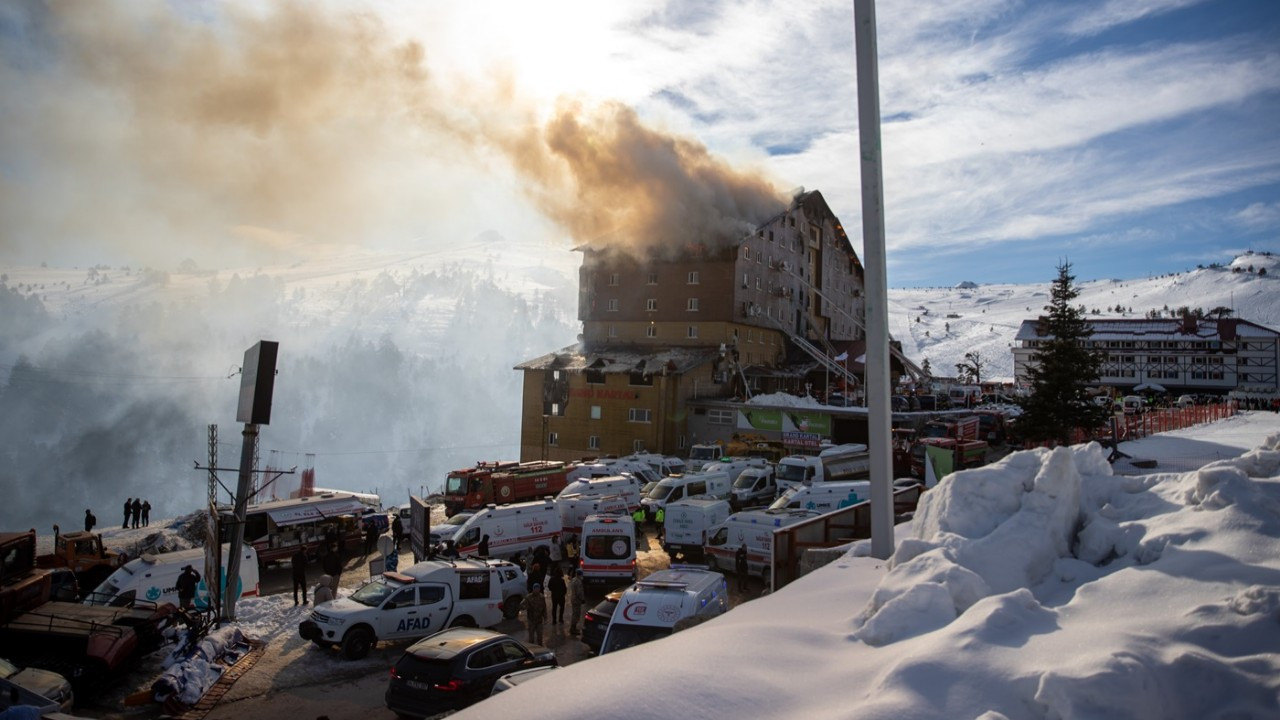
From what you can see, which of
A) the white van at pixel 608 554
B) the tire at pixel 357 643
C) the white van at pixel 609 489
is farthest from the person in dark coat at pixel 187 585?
the white van at pixel 609 489

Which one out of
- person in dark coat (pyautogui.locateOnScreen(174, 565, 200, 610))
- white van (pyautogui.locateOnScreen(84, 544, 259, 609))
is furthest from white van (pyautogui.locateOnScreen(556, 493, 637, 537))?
person in dark coat (pyautogui.locateOnScreen(174, 565, 200, 610))

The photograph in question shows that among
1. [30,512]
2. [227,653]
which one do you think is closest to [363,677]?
[227,653]

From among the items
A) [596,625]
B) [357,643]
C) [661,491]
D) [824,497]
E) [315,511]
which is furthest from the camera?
[661,491]

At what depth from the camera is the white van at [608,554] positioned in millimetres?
18000

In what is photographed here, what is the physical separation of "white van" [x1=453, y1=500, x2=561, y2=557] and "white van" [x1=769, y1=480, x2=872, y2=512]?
22.1 feet

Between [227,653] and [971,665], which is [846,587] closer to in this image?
[971,665]

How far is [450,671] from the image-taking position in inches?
401

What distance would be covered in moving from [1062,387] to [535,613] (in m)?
27.8

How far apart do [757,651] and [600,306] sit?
4708 centimetres

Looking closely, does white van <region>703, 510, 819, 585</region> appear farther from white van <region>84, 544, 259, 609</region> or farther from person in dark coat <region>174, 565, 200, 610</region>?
person in dark coat <region>174, 565, 200, 610</region>

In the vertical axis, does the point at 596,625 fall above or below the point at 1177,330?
below

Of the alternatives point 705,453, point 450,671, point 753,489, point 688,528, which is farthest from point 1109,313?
point 450,671

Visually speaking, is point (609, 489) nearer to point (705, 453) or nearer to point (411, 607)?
point (705, 453)

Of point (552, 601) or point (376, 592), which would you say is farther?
point (552, 601)
